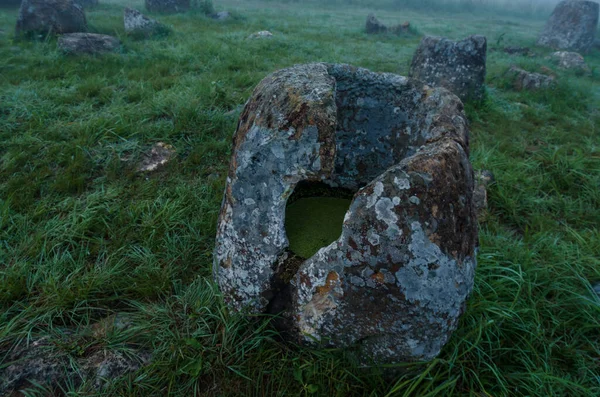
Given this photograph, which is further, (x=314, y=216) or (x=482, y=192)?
(x=482, y=192)

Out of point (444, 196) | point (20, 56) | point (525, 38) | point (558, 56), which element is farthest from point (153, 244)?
point (525, 38)

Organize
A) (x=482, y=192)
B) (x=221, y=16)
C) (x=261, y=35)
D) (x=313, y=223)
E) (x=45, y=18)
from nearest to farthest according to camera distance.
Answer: (x=313, y=223)
(x=482, y=192)
(x=45, y=18)
(x=261, y=35)
(x=221, y=16)

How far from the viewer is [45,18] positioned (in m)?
7.10

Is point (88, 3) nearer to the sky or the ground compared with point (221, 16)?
nearer to the sky

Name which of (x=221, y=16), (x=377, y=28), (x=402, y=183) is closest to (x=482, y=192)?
(x=402, y=183)

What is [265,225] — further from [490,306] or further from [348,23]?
[348,23]

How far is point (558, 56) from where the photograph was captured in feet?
31.6

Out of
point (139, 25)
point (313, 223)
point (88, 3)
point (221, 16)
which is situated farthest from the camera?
point (88, 3)

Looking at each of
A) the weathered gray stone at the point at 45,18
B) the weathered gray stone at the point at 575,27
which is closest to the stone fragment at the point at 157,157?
the weathered gray stone at the point at 45,18

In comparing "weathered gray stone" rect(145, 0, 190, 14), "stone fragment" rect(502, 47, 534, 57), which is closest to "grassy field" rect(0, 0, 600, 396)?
"stone fragment" rect(502, 47, 534, 57)

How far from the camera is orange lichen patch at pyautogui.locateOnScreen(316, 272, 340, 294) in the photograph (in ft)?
5.81

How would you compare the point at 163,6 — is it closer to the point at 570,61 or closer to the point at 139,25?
the point at 139,25

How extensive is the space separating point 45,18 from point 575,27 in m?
12.4

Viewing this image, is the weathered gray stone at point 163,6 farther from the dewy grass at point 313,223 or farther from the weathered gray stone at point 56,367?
the weathered gray stone at point 56,367
